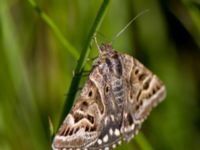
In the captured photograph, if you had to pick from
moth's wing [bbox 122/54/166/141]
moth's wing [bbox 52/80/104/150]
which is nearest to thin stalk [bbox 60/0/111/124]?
moth's wing [bbox 52/80/104/150]

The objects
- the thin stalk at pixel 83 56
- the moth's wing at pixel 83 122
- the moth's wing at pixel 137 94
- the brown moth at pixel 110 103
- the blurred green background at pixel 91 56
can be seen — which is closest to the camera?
the thin stalk at pixel 83 56

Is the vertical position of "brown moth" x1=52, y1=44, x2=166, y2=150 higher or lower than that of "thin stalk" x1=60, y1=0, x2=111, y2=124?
lower

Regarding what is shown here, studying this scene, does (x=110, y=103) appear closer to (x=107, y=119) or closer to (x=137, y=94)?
(x=107, y=119)

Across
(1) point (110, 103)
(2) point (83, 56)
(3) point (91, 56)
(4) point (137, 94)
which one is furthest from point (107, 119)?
(3) point (91, 56)

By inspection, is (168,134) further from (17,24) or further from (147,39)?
(17,24)

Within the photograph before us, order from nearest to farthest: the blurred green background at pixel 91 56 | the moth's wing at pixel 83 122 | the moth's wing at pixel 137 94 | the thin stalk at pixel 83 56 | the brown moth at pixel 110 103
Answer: the thin stalk at pixel 83 56 → the moth's wing at pixel 83 122 → the brown moth at pixel 110 103 → the moth's wing at pixel 137 94 → the blurred green background at pixel 91 56

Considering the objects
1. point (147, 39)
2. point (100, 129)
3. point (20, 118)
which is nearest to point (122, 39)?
point (147, 39)

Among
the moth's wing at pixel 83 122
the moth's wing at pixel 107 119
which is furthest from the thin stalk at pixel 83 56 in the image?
the moth's wing at pixel 107 119

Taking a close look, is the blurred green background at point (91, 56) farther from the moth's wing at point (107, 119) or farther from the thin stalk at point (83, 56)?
the thin stalk at point (83, 56)

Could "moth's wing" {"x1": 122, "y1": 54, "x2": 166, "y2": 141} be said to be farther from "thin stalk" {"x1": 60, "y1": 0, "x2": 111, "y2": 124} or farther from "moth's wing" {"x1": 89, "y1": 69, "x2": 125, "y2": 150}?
"thin stalk" {"x1": 60, "y1": 0, "x2": 111, "y2": 124}
